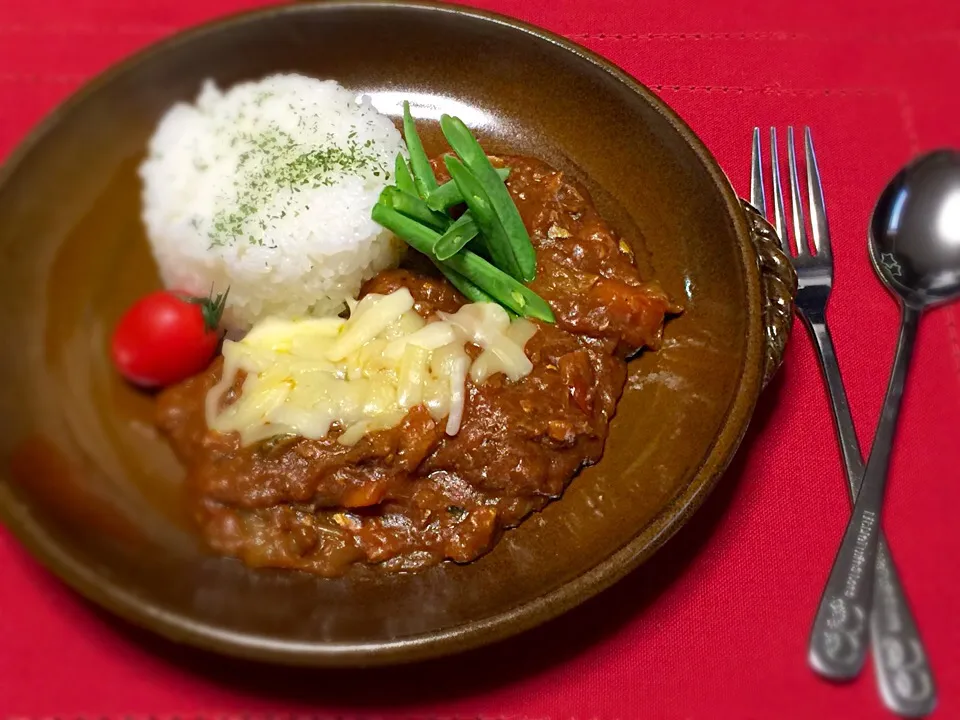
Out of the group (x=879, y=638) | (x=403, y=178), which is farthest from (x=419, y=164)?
(x=879, y=638)

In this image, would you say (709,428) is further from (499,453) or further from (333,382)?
(333,382)

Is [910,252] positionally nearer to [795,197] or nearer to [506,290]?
[795,197]

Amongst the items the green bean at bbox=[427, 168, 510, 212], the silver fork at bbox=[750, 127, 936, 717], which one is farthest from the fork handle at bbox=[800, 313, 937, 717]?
the green bean at bbox=[427, 168, 510, 212]

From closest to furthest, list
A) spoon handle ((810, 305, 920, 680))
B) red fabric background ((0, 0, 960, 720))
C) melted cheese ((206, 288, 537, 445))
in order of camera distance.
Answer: spoon handle ((810, 305, 920, 680)) → red fabric background ((0, 0, 960, 720)) → melted cheese ((206, 288, 537, 445))

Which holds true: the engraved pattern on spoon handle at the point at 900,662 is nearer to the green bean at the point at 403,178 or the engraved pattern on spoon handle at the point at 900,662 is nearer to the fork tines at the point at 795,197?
the fork tines at the point at 795,197

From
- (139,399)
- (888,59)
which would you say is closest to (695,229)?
(888,59)

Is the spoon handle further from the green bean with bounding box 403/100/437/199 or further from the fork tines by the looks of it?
the green bean with bounding box 403/100/437/199
